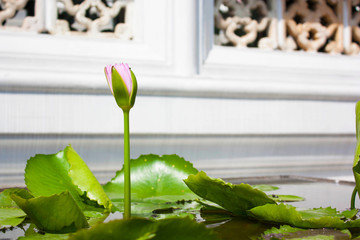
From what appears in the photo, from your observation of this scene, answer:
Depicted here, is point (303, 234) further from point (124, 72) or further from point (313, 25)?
point (313, 25)

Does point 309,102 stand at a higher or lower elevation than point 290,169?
higher

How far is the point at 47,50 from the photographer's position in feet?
2.00

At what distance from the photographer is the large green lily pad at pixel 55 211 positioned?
6.5 inches

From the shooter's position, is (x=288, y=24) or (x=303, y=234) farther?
(x=288, y=24)

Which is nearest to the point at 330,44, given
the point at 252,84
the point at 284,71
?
the point at 284,71

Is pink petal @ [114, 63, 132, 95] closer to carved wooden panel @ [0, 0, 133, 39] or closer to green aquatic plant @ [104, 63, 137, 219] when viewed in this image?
green aquatic plant @ [104, 63, 137, 219]

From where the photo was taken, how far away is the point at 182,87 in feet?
2.03

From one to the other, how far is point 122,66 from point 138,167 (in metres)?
0.13

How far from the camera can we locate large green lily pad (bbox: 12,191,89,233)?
164 mm

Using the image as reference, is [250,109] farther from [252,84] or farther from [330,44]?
[330,44]

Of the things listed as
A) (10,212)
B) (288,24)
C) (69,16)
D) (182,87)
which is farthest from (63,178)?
(288,24)

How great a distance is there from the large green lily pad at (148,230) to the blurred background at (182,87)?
1.50 feet

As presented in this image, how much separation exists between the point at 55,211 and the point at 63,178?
0.08 metres

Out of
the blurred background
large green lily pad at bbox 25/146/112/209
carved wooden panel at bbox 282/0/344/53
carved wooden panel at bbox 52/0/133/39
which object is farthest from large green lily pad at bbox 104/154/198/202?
carved wooden panel at bbox 282/0/344/53
